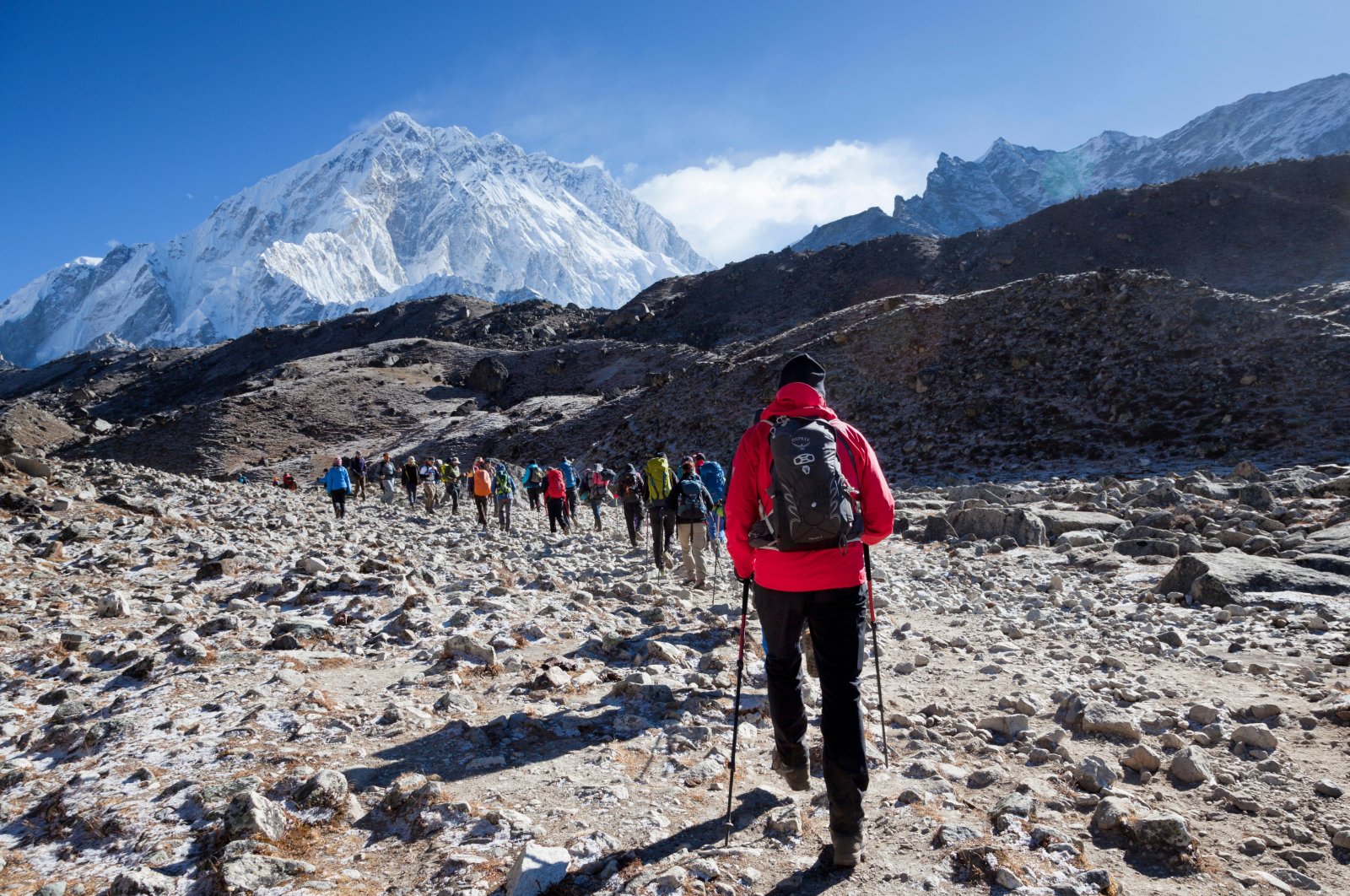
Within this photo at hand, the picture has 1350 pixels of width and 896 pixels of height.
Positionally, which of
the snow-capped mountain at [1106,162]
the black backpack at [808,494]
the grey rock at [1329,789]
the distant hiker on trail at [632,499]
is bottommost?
the grey rock at [1329,789]

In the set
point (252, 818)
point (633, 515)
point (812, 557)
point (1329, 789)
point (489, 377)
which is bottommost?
point (1329, 789)

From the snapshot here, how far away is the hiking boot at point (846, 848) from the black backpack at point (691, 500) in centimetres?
684

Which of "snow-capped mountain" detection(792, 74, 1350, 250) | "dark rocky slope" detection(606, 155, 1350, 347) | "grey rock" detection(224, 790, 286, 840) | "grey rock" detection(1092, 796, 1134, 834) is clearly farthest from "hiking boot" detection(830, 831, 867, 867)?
"snow-capped mountain" detection(792, 74, 1350, 250)

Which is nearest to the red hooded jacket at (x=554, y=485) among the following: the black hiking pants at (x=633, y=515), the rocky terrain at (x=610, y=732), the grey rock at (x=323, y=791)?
the black hiking pants at (x=633, y=515)

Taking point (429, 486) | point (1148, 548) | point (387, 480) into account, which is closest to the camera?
point (1148, 548)

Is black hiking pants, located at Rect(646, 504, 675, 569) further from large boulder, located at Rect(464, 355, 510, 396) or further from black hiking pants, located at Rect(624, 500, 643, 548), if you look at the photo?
large boulder, located at Rect(464, 355, 510, 396)

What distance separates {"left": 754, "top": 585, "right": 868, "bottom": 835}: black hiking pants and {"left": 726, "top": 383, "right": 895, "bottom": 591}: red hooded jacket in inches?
5.3

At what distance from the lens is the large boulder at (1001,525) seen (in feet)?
44.6

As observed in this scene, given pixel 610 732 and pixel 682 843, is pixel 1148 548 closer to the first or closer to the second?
pixel 610 732

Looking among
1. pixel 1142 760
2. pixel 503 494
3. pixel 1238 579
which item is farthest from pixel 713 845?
pixel 503 494

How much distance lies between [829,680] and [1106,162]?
217188mm

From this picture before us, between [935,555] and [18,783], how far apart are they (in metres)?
12.9

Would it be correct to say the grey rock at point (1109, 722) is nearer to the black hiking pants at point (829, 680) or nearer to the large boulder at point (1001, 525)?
the black hiking pants at point (829, 680)

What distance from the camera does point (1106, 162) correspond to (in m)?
177
